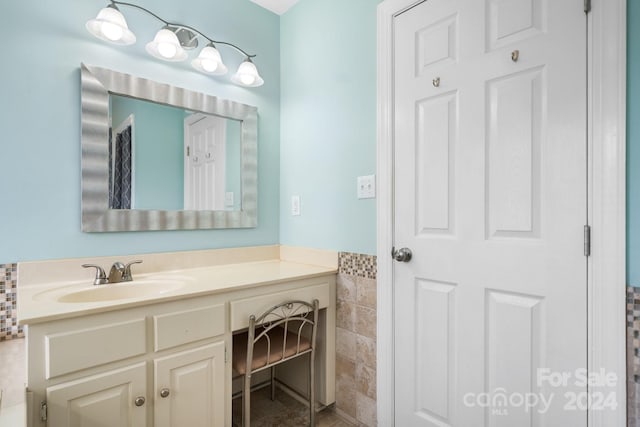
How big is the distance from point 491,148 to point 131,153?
1656 millimetres

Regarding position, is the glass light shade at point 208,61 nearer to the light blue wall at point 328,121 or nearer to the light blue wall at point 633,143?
the light blue wall at point 328,121

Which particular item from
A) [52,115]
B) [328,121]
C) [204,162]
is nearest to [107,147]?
[52,115]

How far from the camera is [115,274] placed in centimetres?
153

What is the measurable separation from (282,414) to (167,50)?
2.05 meters

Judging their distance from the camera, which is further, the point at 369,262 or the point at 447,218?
the point at 369,262

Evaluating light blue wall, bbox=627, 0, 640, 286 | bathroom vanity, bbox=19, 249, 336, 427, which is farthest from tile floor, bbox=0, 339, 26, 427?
light blue wall, bbox=627, 0, 640, 286

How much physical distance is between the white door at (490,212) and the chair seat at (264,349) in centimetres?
51

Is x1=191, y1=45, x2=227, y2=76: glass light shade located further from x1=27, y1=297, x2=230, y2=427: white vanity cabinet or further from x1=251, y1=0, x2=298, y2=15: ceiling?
x1=27, y1=297, x2=230, y2=427: white vanity cabinet

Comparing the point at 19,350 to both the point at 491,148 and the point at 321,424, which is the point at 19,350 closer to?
the point at 321,424

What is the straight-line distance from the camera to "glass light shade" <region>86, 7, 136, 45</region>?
145 centimetres

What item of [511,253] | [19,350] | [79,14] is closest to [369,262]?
[511,253]

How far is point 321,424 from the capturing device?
69.4 inches

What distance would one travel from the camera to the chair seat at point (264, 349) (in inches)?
60.3

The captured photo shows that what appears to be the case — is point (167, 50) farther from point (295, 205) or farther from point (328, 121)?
point (295, 205)
